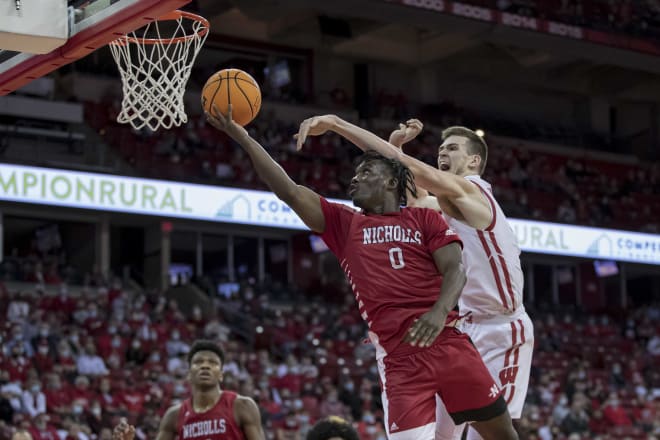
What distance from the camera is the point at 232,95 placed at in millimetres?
5973

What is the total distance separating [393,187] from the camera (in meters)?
5.96

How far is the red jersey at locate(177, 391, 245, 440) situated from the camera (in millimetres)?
7570

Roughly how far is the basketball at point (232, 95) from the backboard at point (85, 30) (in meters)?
0.63

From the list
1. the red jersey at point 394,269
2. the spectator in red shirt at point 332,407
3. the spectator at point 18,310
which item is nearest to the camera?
the red jersey at point 394,269

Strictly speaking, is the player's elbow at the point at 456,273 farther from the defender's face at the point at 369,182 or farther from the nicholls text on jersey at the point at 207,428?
the nicholls text on jersey at the point at 207,428

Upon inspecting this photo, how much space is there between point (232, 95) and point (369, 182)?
2.62ft

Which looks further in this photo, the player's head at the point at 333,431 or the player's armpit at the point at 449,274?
the player's armpit at the point at 449,274

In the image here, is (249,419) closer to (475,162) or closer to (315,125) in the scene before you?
(475,162)

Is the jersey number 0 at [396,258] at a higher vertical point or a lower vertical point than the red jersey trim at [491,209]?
lower

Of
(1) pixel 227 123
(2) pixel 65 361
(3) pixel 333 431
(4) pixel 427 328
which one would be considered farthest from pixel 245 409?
(2) pixel 65 361

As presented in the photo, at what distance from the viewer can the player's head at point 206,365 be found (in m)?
7.65

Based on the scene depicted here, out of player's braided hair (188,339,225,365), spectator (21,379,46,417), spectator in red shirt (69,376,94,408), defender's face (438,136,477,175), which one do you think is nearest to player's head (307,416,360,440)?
defender's face (438,136,477,175)

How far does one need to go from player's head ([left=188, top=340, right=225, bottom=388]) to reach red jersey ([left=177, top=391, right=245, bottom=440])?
160mm

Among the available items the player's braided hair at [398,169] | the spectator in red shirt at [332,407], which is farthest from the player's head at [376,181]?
the spectator in red shirt at [332,407]
